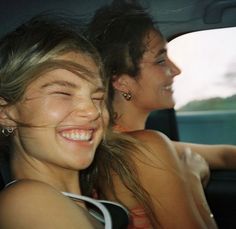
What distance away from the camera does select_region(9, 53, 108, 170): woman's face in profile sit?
1.10 metres

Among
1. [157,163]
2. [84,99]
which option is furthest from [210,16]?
[84,99]

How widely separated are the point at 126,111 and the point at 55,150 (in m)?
0.56

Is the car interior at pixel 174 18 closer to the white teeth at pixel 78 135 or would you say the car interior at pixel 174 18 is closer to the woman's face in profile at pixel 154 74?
the woman's face in profile at pixel 154 74

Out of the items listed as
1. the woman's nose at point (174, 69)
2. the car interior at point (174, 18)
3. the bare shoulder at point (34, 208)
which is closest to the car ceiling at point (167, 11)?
the car interior at point (174, 18)

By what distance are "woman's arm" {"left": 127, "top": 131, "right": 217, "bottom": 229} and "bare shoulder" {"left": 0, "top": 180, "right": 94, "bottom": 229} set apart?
50cm

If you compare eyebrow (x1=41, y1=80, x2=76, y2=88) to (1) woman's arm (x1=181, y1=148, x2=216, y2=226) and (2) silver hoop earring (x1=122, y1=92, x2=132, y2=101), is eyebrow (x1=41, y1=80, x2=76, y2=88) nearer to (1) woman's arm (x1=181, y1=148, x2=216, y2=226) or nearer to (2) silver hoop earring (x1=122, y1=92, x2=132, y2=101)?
(2) silver hoop earring (x1=122, y1=92, x2=132, y2=101)

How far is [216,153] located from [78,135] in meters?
1.02

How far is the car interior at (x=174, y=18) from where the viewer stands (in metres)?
1.62

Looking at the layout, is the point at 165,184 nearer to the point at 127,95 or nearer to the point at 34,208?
the point at 127,95

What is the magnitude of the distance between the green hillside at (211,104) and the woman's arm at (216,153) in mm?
192

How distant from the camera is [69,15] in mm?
1621

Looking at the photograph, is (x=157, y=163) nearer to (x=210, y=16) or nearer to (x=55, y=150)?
(x=55, y=150)

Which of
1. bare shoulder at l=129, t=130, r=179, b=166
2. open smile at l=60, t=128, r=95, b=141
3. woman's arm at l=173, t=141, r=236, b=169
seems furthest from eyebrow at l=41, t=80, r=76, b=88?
woman's arm at l=173, t=141, r=236, b=169

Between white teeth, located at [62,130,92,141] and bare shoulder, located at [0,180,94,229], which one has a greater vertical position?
white teeth, located at [62,130,92,141]
